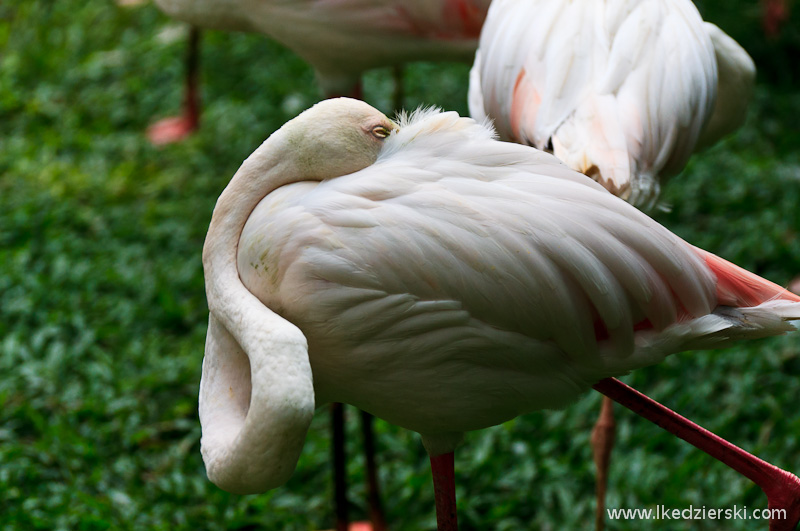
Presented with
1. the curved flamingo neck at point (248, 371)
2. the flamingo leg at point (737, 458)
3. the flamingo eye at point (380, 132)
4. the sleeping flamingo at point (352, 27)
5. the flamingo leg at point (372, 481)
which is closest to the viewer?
the curved flamingo neck at point (248, 371)

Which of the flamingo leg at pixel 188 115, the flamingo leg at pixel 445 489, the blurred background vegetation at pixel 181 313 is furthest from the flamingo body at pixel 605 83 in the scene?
the flamingo leg at pixel 188 115

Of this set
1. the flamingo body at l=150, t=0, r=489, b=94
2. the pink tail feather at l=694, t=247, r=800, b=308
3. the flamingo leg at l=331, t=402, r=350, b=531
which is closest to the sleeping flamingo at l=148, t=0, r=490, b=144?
the flamingo body at l=150, t=0, r=489, b=94

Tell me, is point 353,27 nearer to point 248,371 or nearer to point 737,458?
point 248,371

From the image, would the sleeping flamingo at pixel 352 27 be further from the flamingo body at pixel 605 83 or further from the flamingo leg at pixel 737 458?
the flamingo leg at pixel 737 458

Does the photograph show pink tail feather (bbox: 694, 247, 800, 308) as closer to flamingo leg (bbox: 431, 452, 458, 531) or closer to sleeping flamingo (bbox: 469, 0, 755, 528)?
sleeping flamingo (bbox: 469, 0, 755, 528)

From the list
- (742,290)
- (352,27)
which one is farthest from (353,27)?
(742,290)

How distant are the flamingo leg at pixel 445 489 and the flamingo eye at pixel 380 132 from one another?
0.70m

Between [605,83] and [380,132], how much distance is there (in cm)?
68

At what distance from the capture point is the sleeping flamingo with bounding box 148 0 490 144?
9.98 ft

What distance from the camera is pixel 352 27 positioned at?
3.05 m

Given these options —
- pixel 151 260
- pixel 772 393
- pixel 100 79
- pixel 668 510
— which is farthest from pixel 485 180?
pixel 100 79

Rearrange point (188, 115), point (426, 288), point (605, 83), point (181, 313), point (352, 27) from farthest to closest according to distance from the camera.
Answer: point (188, 115) < point (181, 313) < point (352, 27) < point (605, 83) < point (426, 288)

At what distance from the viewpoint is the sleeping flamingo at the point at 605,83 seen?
2105mm

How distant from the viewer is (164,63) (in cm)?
549
